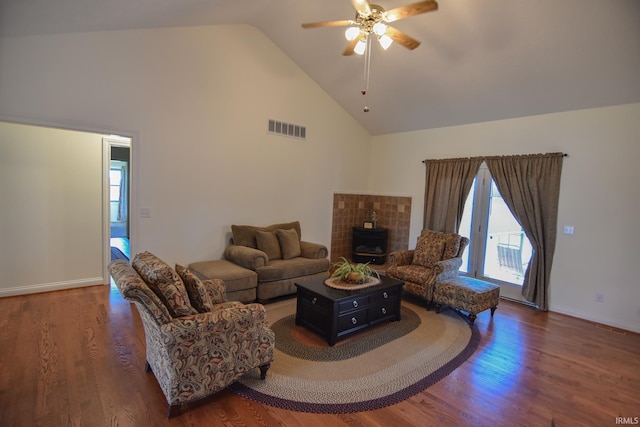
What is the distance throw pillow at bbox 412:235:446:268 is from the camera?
454cm

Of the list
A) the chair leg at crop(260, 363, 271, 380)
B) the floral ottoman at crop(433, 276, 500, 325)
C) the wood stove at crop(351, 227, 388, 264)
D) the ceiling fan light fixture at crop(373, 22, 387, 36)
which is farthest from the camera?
the wood stove at crop(351, 227, 388, 264)

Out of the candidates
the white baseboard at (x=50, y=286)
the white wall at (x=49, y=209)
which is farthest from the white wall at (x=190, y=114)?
the white baseboard at (x=50, y=286)

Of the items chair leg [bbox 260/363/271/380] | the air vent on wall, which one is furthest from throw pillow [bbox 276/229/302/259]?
chair leg [bbox 260/363/271/380]

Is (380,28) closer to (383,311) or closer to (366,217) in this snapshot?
(383,311)

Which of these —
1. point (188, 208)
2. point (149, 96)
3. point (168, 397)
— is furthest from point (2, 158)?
point (168, 397)

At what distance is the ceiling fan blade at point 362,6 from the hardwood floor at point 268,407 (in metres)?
3.13

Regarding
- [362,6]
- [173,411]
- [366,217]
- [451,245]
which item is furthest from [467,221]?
[173,411]

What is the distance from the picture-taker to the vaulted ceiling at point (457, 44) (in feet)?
10.0

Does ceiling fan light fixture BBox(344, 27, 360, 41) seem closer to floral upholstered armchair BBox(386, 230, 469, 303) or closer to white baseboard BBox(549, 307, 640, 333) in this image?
floral upholstered armchair BBox(386, 230, 469, 303)

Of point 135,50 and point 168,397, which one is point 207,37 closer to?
point 135,50

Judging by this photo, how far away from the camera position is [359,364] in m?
2.78

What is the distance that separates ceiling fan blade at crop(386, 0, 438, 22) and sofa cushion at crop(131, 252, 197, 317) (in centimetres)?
261

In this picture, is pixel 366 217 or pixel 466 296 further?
pixel 366 217

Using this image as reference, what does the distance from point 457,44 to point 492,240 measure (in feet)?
9.71
